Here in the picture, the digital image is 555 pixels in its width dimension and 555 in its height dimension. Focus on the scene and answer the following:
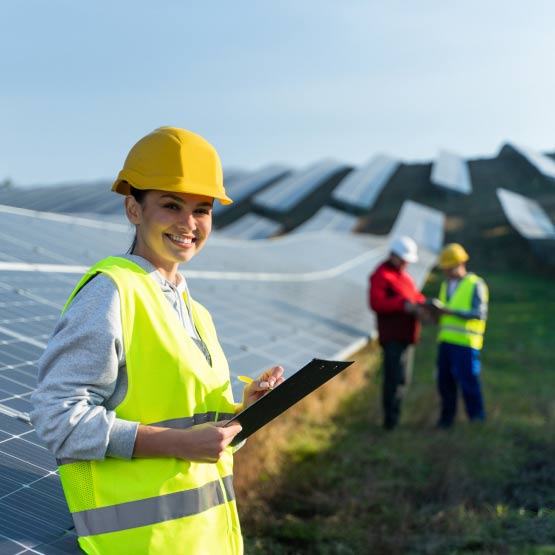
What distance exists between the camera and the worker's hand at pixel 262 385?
86.4 inches

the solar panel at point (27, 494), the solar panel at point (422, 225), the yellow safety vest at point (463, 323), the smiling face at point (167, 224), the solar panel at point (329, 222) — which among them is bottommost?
the solar panel at point (329, 222)

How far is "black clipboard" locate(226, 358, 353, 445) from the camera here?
1.97 metres

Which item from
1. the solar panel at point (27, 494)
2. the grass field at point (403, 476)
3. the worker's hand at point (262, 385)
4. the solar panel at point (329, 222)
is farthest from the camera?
the solar panel at point (329, 222)

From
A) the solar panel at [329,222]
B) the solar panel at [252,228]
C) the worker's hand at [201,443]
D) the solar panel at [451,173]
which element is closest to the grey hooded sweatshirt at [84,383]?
the worker's hand at [201,443]

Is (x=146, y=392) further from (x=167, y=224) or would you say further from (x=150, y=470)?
(x=167, y=224)

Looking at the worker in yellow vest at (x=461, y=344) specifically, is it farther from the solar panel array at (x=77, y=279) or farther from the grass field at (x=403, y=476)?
the solar panel array at (x=77, y=279)

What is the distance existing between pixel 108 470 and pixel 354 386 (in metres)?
8.20

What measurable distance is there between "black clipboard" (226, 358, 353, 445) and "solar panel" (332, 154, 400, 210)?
2443 cm

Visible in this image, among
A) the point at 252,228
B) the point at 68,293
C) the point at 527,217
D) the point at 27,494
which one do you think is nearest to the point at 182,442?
the point at 27,494

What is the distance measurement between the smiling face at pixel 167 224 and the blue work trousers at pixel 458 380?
262 inches

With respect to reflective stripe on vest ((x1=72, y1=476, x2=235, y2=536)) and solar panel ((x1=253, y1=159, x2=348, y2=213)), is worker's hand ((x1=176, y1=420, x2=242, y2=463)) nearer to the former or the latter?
reflective stripe on vest ((x1=72, y1=476, x2=235, y2=536))

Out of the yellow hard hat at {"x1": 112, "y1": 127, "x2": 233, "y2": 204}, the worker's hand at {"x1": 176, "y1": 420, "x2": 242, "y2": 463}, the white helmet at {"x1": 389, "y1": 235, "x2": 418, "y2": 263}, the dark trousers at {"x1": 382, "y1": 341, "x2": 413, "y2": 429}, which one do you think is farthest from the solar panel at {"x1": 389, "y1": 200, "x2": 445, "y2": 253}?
the worker's hand at {"x1": 176, "y1": 420, "x2": 242, "y2": 463}

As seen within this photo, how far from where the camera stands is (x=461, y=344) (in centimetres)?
830

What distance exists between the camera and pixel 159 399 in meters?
1.93
